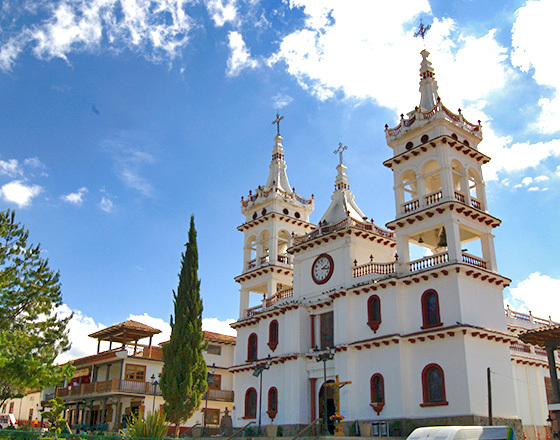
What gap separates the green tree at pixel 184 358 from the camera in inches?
1262

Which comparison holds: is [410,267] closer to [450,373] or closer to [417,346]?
[417,346]

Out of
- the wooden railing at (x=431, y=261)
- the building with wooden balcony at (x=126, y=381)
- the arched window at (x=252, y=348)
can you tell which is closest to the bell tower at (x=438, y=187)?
the wooden railing at (x=431, y=261)

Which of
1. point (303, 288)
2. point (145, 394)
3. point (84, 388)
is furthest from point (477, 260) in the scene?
point (84, 388)

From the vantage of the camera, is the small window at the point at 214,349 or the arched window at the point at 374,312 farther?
the small window at the point at 214,349

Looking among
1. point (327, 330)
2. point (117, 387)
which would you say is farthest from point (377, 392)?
point (117, 387)

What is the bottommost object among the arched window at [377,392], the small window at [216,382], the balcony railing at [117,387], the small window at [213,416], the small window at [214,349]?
the small window at [213,416]

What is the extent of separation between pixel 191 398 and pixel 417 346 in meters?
13.1

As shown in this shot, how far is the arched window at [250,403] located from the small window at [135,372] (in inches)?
540

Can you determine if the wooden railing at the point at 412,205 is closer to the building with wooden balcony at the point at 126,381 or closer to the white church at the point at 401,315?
the white church at the point at 401,315

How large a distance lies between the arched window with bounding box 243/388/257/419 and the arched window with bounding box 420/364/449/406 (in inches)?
A: 564

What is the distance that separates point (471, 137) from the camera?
36.3 m

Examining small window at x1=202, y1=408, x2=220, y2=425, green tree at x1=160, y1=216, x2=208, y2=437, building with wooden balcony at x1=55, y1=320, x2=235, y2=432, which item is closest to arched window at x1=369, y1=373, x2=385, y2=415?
green tree at x1=160, y1=216, x2=208, y2=437

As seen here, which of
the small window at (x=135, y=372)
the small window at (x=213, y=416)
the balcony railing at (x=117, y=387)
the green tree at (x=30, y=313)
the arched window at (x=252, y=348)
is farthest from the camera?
the small window at (x=213, y=416)

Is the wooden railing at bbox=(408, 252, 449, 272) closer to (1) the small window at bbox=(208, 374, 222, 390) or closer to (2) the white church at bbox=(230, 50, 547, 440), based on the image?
(2) the white church at bbox=(230, 50, 547, 440)
